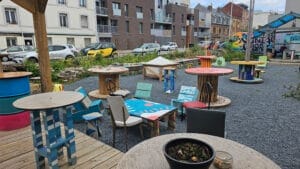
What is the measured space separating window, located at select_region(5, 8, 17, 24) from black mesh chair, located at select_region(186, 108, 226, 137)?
20995mm

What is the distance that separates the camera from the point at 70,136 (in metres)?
2.64

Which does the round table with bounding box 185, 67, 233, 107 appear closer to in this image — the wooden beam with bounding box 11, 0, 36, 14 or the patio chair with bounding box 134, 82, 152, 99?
the patio chair with bounding box 134, 82, 152, 99

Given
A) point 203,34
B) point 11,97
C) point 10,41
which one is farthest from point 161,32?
point 11,97

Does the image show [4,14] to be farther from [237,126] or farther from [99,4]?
[237,126]

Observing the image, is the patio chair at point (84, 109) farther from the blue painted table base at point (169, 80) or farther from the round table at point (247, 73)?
the round table at point (247, 73)

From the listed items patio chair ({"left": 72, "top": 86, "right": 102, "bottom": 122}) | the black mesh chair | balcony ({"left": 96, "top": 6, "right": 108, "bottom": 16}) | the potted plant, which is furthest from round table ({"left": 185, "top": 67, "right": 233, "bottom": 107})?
balcony ({"left": 96, "top": 6, "right": 108, "bottom": 16})

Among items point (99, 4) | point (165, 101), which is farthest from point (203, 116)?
point (99, 4)

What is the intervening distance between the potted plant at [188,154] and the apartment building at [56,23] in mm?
20571

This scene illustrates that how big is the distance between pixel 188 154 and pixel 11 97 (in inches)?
137

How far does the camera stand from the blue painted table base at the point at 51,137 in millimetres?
2346

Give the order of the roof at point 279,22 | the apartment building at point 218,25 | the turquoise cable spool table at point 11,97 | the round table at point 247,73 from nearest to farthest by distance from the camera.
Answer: the turquoise cable spool table at point 11,97
the round table at point 247,73
the roof at point 279,22
the apartment building at point 218,25

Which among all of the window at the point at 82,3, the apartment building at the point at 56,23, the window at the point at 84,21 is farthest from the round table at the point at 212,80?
the window at the point at 82,3

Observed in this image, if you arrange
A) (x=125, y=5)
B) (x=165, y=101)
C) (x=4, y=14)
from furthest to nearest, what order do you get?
1. (x=125, y=5)
2. (x=4, y=14)
3. (x=165, y=101)

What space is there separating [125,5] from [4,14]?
14727 millimetres
